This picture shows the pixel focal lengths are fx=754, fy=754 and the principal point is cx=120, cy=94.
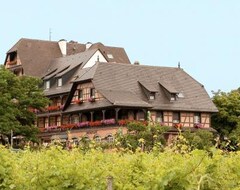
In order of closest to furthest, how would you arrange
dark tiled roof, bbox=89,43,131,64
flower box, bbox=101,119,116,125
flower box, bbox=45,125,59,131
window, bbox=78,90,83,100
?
flower box, bbox=101,119,116,125, window, bbox=78,90,83,100, flower box, bbox=45,125,59,131, dark tiled roof, bbox=89,43,131,64

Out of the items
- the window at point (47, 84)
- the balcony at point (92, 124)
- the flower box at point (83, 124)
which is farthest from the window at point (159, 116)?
the window at point (47, 84)

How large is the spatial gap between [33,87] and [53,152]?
50.6 metres

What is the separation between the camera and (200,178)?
350 inches

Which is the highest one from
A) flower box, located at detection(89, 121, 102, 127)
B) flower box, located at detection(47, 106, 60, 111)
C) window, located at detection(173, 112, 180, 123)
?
flower box, located at detection(47, 106, 60, 111)

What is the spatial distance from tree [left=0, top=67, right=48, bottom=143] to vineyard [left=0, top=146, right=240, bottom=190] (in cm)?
4541

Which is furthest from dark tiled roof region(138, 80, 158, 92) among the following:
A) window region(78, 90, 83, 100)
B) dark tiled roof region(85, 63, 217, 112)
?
window region(78, 90, 83, 100)

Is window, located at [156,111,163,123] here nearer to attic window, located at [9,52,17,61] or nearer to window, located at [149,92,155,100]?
window, located at [149,92,155,100]

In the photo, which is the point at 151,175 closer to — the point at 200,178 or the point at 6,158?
the point at 200,178

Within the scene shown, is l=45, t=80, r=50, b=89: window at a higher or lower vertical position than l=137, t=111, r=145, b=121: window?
higher

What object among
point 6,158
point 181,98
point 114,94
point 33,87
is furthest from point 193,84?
point 6,158

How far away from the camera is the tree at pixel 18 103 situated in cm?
5750

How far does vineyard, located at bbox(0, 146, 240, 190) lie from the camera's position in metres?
9.35

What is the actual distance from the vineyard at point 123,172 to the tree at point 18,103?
45.4m

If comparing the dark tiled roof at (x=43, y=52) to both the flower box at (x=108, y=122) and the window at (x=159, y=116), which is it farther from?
the flower box at (x=108, y=122)
